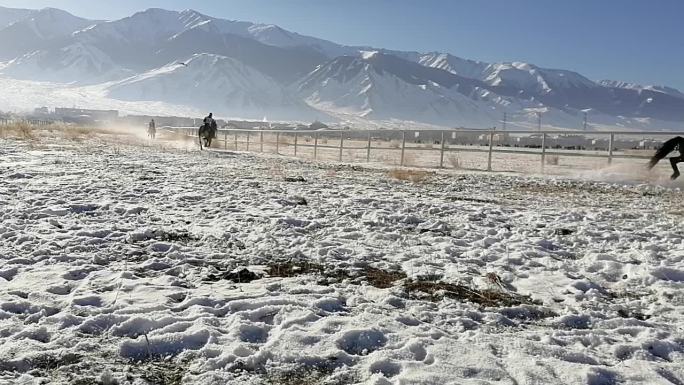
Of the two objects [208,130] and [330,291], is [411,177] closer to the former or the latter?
[330,291]

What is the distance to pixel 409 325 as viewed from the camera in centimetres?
363

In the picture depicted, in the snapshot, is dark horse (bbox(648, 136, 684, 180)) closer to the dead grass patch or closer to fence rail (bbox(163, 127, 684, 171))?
fence rail (bbox(163, 127, 684, 171))

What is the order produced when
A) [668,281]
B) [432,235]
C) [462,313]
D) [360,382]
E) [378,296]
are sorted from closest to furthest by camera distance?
[360,382], [462,313], [378,296], [668,281], [432,235]

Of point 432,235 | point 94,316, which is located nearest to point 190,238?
point 94,316

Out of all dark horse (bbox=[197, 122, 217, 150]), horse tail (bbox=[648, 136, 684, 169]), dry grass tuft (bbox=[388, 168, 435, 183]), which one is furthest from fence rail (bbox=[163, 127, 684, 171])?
dark horse (bbox=[197, 122, 217, 150])

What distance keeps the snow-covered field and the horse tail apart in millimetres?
7150

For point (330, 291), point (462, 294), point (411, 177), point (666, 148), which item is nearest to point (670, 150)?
point (666, 148)

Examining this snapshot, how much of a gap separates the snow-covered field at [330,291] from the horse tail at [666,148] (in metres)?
7.15

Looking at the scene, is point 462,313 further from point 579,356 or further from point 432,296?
point 579,356

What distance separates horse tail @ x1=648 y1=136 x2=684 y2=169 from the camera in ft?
47.8

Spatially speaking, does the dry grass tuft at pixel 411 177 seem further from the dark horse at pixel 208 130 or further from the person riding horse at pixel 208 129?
the dark horse at pixel 208 130

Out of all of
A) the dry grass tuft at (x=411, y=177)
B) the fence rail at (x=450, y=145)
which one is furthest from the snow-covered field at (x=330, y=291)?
the fence rail at (x=450, y=145)

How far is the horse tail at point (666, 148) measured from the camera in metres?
14.6

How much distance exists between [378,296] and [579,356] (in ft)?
4.98
